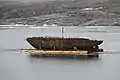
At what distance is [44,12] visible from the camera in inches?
105

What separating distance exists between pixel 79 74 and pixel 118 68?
360 mm

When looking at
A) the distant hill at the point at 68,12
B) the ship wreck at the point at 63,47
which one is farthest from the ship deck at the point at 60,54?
the distant hill at the point at 68,12

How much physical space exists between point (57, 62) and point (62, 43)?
7.9 inches

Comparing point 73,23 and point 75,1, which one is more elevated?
point 75,1

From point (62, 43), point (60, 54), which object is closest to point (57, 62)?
point (60, 54)

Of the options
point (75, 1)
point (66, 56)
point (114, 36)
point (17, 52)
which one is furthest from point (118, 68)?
point (17, 52)

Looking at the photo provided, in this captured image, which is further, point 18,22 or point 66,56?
point 66,56

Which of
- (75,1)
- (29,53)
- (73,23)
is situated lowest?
(29,53)

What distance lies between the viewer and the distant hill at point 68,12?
8.60ft

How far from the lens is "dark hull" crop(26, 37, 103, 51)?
2740 millimetres

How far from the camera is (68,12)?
8.70ft

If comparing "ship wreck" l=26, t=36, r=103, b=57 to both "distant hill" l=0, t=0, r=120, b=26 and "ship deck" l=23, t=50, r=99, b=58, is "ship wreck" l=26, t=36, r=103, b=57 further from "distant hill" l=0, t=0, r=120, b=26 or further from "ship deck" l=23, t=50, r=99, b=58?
"distant hill" l=0, t=0, r=120, b=26

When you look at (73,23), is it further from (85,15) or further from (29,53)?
(29,53)

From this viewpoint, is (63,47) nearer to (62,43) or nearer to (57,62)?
(62,43)
